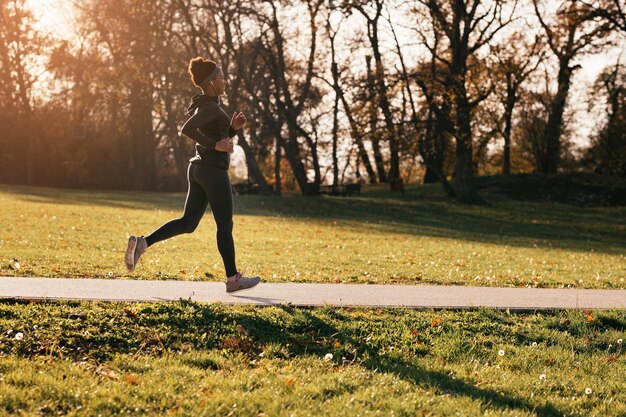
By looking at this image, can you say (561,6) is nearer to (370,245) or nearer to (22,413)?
(370,245)

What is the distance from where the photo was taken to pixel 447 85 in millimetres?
32438

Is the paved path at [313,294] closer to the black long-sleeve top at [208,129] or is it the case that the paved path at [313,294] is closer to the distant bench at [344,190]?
the black long-sleeve top at [208,129]

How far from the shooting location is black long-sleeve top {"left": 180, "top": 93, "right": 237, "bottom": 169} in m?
7.26

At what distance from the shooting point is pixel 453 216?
102 feet

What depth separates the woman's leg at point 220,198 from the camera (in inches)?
291

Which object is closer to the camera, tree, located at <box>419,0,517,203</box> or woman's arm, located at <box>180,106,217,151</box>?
woman's arm, located at <box>180,106,217,151</box>

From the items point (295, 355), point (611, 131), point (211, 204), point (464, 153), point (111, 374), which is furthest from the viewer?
point (611, 131)

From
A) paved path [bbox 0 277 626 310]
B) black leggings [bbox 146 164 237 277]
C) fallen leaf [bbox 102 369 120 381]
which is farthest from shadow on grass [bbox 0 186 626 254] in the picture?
fallen leaf [bbox 102 369 120 381]

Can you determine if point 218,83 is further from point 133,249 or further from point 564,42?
point 564,42

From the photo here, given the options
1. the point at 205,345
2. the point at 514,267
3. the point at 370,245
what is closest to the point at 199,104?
the point at 205,345

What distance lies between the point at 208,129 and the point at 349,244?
10908 mm

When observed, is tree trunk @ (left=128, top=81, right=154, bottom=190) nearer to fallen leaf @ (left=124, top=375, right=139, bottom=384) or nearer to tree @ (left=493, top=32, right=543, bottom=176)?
tree @ (left=493, top=32, right=543, bottom=176)

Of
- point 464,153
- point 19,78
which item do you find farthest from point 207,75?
point 19,78

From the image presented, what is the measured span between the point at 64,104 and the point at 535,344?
49273 mm
